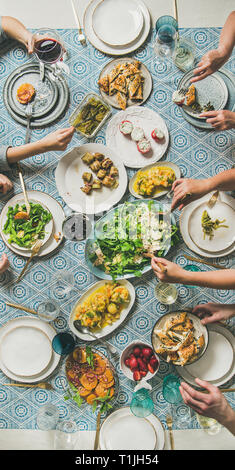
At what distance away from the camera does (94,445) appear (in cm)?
296

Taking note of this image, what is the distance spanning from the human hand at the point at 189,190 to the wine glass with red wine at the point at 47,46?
3.95ft

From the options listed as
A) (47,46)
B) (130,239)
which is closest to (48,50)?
(47,46)

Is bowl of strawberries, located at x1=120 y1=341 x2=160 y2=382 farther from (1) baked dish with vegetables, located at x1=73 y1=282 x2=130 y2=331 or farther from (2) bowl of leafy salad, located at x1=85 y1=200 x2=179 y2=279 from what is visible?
(2) bowl of leafy salad, located at x1=85 y1=200 x2=179 y2=279

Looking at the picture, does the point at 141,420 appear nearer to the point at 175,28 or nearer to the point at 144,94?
the point at 144,94

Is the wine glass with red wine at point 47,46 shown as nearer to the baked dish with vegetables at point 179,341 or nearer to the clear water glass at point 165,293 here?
the clear water glass at point 165,293

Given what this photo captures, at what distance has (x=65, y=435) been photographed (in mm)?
2932

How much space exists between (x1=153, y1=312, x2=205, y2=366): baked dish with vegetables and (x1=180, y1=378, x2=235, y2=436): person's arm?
191 millimetres

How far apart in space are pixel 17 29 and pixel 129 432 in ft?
9.59

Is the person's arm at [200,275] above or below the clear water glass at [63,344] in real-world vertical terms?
above

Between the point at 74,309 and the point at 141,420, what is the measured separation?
0.89m

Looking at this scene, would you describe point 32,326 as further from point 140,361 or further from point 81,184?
point 81,184

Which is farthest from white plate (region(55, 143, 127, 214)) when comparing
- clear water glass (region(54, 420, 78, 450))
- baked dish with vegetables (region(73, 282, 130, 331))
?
clear water glass (region(54, 420, 78, 450))

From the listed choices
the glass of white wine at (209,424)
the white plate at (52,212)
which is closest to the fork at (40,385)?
the white plate at (52,212)

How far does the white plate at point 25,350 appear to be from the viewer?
2.98 m
